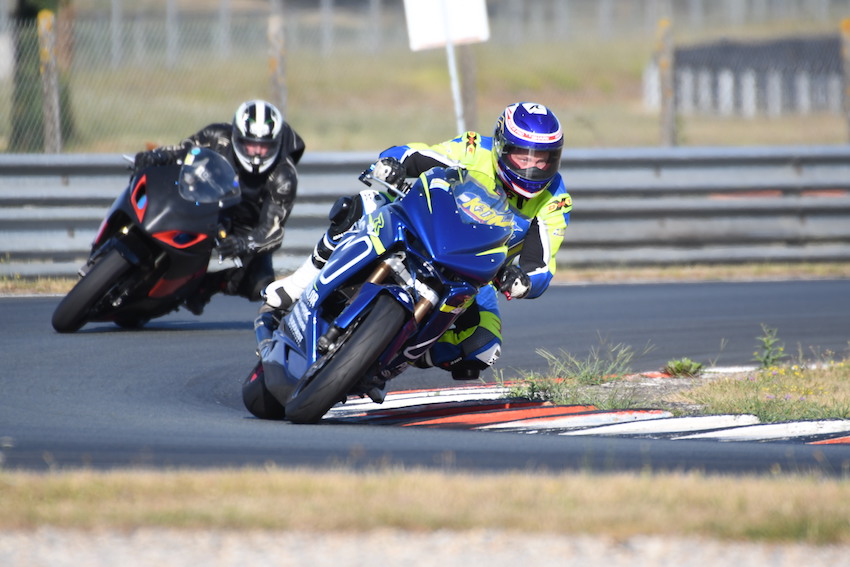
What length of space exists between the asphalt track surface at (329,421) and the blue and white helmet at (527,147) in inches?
56.0

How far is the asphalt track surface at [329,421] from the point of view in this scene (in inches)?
208

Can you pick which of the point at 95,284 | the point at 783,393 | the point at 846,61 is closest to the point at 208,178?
the point at 95,284

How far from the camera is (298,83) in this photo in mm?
32094

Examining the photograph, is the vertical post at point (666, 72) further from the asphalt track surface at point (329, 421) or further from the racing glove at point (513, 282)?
the racing glove at point (513, 282)

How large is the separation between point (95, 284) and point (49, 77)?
4.48 meters

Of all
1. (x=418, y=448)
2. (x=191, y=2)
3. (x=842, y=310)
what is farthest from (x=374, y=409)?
(x=191, y=2)

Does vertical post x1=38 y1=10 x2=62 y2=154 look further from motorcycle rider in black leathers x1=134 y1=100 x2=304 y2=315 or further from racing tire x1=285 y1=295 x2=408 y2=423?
racing tire x1=285 y1=295 x2=408 y2=423

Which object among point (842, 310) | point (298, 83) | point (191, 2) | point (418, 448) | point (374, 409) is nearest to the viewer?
point (418, 448)

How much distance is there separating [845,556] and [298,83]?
29016 millimetres

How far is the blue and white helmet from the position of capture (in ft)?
22.0

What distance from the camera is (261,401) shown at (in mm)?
6488

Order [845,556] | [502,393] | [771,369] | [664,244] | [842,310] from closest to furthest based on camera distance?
[845,556] < [502,393] < [771,369] < [842,310] < [664,244]

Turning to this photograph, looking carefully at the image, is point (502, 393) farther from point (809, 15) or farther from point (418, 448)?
point (809, 15)

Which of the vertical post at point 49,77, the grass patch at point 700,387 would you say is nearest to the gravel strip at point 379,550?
the grass patch at point 700,387
